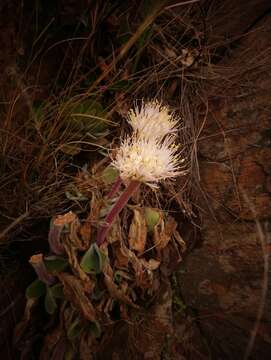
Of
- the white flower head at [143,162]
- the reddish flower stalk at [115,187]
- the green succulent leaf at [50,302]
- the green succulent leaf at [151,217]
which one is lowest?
the green succulent leaf at [50,302]

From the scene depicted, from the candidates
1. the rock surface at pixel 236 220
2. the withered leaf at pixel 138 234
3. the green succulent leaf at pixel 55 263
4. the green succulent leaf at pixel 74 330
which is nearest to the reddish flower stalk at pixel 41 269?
the green succulent leaf at pixel 55 263

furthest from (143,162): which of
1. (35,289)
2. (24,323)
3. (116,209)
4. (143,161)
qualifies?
(24,323)

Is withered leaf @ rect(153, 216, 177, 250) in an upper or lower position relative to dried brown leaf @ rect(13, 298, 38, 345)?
upper

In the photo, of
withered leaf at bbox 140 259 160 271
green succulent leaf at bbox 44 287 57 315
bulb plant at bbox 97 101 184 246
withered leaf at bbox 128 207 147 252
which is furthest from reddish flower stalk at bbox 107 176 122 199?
green succulent leaf at bbox 44 287 57 315

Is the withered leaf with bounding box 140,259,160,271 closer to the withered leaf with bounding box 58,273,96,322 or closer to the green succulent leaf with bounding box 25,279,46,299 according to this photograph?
the withered leaf with bounding box 58,273,96,322

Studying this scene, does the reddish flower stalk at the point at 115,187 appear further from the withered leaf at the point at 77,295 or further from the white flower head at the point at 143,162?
the withered leaf at the point at 77,295

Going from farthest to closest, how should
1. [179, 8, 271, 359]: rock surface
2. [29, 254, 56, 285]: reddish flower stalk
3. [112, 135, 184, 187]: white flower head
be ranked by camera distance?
[179, 8, 271, 359]: rock surface → [29, 254, 56, 285]: reddish flower stalk → [112, 135, 184, 187]: white flower head

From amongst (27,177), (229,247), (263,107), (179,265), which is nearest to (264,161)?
(263,107)
